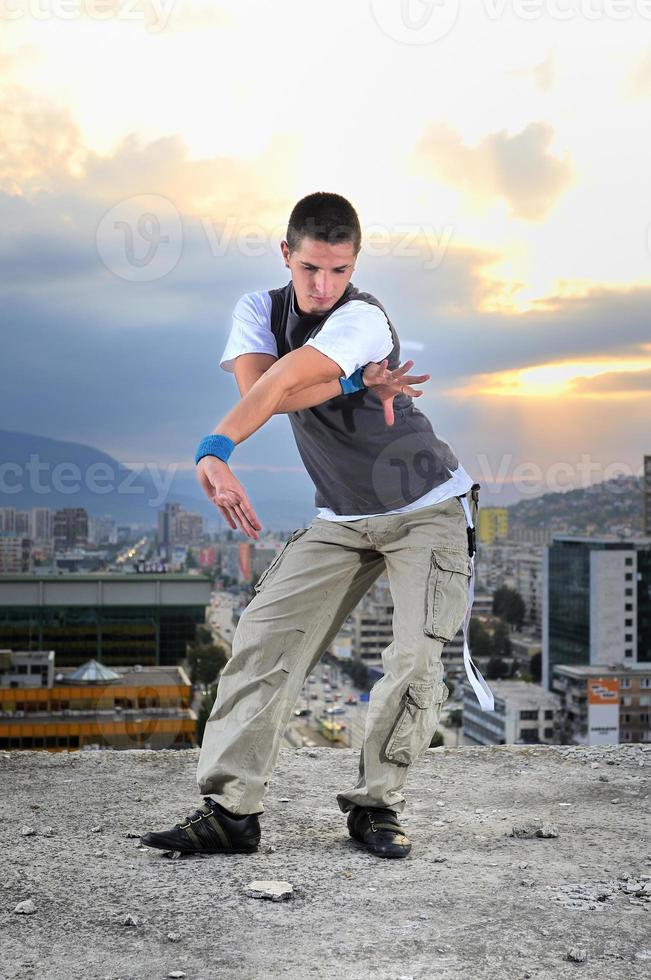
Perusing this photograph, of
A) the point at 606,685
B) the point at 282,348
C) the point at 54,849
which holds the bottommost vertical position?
the point at 606,685

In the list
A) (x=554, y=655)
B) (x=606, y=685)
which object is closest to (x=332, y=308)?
(x=606, y=685)

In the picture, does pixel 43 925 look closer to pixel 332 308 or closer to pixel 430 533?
pixel 430 533

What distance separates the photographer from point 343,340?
2766 mm

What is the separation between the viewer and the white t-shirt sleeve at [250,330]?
311 centimetres

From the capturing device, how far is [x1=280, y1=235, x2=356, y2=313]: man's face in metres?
2.98

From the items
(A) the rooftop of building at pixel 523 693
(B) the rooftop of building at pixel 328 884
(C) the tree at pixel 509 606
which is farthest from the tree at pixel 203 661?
(B) the rooftop of building at pixel 328 884

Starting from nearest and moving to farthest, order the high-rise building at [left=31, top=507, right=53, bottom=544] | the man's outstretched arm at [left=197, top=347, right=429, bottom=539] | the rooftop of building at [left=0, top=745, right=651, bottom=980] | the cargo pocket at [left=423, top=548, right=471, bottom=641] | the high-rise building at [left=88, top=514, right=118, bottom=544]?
the rooftop of building at [left=0, top=745, right=651, bottom=980] → the man's outstretched arm at [left=197, top=347, right=429, bottom=539] → the cargo pocket at [left=423, top=548, right=471, bottom=641] → the high-rise building at [left=31, top=507, right=53, bottom=544] → the high-rise building at [left=88, top=514, right=118, bottom=544]

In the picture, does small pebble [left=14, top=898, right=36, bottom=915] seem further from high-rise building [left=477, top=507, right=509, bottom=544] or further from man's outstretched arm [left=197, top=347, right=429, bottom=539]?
high-rise building [left=477, top=507, right=509, bottom=544]

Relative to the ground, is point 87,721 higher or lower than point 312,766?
lower

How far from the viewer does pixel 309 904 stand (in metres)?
2.66

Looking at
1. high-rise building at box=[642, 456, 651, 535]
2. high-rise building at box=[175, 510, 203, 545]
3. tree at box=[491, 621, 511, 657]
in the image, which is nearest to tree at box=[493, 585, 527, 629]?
tree at box=[491, 621, 511, 657]

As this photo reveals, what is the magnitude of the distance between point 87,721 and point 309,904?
18382 mm

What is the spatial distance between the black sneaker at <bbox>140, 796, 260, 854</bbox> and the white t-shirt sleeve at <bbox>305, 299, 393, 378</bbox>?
4.42 feet

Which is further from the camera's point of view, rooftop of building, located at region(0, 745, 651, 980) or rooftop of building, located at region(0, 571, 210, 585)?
rooftop of building, located at region(0, 571, 210, 585)
